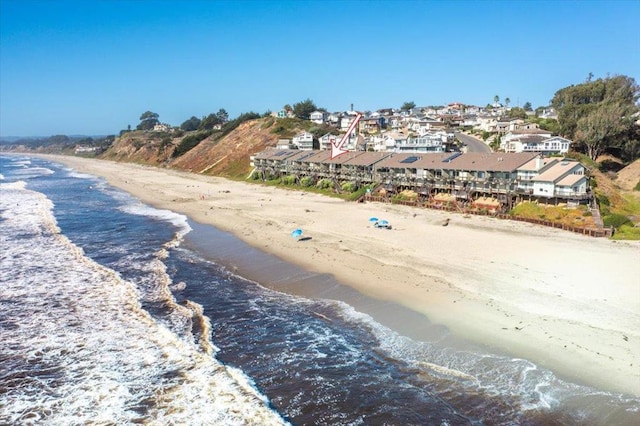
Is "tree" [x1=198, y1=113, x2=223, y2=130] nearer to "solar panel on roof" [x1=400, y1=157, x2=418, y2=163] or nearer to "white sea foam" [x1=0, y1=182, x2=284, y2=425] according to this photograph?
"solar panel on roof" [x1=400, y1=157, x2=418, y2=163]

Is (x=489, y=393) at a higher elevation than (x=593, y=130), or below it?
below

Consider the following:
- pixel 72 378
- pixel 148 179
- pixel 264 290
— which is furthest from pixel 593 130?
pixel 148 179

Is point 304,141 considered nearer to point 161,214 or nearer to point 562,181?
point 161,214

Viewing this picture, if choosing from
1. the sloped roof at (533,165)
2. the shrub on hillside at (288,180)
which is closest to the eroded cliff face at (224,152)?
the shrub on hillside at (288,180)

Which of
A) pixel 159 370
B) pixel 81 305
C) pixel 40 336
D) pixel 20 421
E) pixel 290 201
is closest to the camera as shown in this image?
pixel 20 421

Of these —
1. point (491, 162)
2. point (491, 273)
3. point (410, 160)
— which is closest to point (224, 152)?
point (410, 160)

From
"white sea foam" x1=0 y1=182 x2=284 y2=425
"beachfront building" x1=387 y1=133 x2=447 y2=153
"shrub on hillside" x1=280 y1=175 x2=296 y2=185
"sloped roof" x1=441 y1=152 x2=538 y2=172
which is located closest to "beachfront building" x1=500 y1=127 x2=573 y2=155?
"beachfront building" x1=387 y1=133 x2=447 y2=153

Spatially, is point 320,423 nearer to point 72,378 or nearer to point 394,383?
point 394,383
